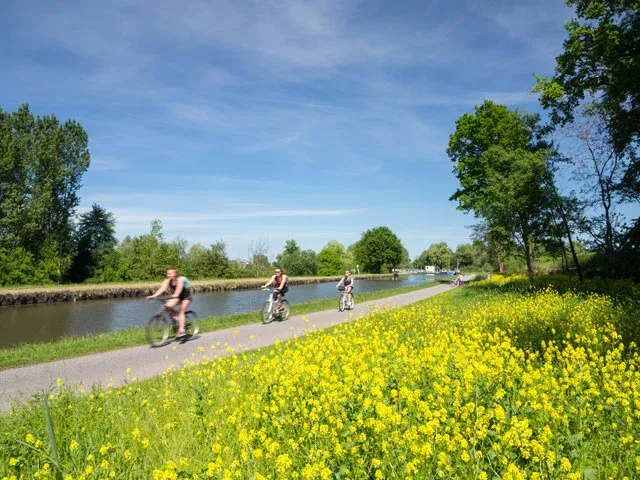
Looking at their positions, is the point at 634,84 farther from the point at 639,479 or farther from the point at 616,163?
the point at 639,479

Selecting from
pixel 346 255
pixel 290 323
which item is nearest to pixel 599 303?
pixel 290 323

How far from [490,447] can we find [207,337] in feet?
29.6

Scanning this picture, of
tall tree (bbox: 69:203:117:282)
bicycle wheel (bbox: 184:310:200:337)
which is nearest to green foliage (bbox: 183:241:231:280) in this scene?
tall tree (bbox: 69:203:117:282)

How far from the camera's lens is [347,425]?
411cm

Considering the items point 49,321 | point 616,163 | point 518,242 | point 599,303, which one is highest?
point 616,163

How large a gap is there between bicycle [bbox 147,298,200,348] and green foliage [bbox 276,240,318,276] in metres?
84.4

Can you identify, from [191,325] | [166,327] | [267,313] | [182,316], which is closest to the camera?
[166,327]

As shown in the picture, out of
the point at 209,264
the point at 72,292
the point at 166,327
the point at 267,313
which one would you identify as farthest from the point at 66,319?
the point at 209,264

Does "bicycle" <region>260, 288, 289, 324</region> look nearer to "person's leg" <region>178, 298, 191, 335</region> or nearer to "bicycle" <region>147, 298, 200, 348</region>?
"bicycle" <region>147, 298, 200, 348</region>

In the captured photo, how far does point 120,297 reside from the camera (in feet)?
132

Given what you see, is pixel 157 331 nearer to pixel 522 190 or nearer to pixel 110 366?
pixel 110 366

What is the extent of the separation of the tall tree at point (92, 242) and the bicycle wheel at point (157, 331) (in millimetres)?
50257

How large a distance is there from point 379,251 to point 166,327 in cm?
10177

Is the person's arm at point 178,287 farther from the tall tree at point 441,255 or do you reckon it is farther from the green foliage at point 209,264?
the tall tree at point 441,255
